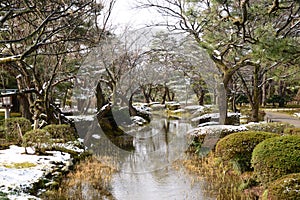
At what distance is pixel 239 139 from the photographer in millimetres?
5512

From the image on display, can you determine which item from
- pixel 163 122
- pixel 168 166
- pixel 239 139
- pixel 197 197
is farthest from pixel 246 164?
pixel 163 122

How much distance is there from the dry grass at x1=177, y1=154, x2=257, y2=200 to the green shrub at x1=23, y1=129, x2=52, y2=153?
3305mm

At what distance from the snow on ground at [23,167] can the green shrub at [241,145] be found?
10.8 ft

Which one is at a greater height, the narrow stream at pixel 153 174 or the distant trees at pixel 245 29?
the distant trees at pixel 245 29

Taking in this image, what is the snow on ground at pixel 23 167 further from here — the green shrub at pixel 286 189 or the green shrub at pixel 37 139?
the green shrub at pixel 286 189

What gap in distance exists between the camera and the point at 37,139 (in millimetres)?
6785

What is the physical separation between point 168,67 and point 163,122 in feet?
17.9

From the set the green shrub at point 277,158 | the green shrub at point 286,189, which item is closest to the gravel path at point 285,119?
the green shrub at point 277,158

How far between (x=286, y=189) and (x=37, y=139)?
535cm

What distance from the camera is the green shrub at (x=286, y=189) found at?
3211 mm

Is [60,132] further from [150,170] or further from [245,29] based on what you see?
[245,29]

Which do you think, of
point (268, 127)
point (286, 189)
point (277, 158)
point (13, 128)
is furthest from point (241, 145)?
point (13, 128)

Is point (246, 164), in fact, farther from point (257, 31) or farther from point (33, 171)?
point (33, 171)

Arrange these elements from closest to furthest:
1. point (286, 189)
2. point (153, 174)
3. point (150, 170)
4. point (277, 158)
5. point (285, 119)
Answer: point (286, 189) < point (277, 158) < point (153, 174) < point (150, 170) < point (285, 119)
